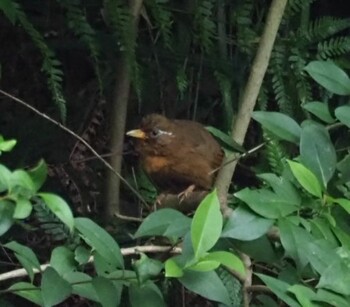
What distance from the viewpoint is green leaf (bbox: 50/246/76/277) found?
1.82 meters

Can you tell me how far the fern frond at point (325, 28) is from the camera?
10.2 ft

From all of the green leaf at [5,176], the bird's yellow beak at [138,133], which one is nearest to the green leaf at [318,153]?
the green leaf at [5,176]

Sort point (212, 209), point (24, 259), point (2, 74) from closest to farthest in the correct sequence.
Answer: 1. point (212, 209)
2. point (24, 259)
3. point (2, 74)

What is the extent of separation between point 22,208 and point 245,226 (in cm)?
40

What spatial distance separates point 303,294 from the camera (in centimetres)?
176

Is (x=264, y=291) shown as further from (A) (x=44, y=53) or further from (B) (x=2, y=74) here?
(B) (x=2, y=74)

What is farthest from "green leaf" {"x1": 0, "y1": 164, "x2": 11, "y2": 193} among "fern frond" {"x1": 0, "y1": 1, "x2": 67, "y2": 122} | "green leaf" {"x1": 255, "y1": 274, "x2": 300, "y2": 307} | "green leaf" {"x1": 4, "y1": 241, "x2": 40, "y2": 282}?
"fern frond" {"x1": 0, "y1": 1, "x2": 67, "y2": 122}

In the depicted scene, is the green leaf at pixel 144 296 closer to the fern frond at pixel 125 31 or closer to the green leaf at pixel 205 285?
the green leaf at pixel 205 285

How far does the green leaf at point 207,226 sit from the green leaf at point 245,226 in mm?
143

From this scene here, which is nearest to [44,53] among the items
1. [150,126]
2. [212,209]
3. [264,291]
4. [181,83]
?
[181,83]

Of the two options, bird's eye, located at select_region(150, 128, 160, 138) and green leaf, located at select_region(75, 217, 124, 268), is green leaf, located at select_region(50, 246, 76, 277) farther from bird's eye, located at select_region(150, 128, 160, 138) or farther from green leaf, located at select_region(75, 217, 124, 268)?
bird's eye, located at select_region(150, 128, 160, 138)

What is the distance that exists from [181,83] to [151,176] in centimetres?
47

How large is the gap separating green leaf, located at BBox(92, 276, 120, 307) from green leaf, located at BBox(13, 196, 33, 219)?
238mm

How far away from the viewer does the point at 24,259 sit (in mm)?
1798
